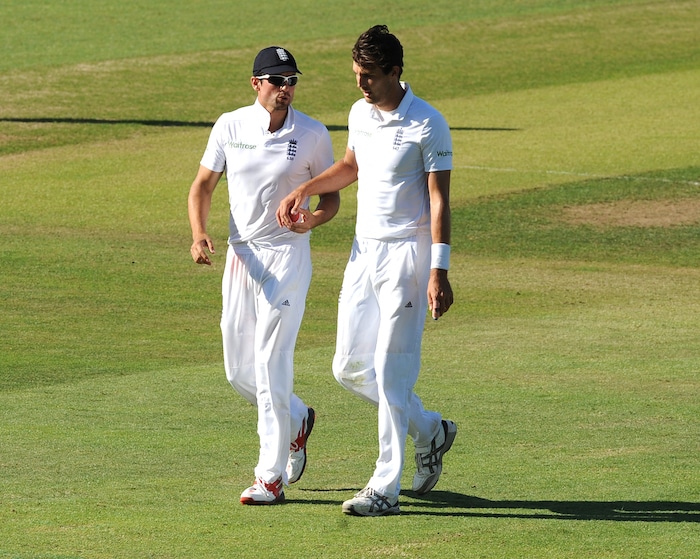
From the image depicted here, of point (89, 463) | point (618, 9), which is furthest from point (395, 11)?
point (89, 463)

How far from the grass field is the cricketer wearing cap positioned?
1.77ft

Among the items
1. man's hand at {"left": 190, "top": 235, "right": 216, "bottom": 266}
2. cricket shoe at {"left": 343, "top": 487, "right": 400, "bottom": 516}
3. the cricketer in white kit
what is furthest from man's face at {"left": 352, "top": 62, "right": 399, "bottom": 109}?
cricket shoe at {"left": 343, "top": 487, "right": 400, "bottom": 516}

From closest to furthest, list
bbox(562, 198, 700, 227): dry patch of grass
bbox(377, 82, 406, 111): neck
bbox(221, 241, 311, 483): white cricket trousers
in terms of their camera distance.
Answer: bbox(377, 82, 406, 111): neck, bbox(221, 241, 311, 483): white cricket trousers, bbox(562, 198, 700, 227): dry patch of grass

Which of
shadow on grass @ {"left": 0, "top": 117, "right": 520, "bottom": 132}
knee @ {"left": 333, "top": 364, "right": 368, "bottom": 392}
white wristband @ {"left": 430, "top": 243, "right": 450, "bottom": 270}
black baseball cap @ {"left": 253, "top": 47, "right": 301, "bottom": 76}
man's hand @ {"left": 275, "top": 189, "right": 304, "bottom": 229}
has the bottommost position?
shadow on grass @ {"left": 0, "top": 117, "right": 520, "bottom": 132}

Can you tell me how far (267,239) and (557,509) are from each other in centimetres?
211

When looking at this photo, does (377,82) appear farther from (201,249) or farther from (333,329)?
(333,329)

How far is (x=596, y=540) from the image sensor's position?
7109 mm

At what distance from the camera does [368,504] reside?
754 centimetres

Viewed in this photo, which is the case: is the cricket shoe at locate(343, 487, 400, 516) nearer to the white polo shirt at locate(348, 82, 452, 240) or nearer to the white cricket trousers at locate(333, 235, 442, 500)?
the white cricket trousers at locate(333, 235, 442, 500)

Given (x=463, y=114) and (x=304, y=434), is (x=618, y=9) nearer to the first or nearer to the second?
(x=463, y=114)

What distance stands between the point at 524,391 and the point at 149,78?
24765 millimetres

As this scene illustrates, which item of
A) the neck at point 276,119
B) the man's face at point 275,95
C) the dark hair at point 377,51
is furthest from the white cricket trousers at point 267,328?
the dark hair at point 377,51

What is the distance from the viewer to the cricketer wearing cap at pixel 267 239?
8.13 metres

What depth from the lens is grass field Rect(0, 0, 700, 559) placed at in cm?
748
